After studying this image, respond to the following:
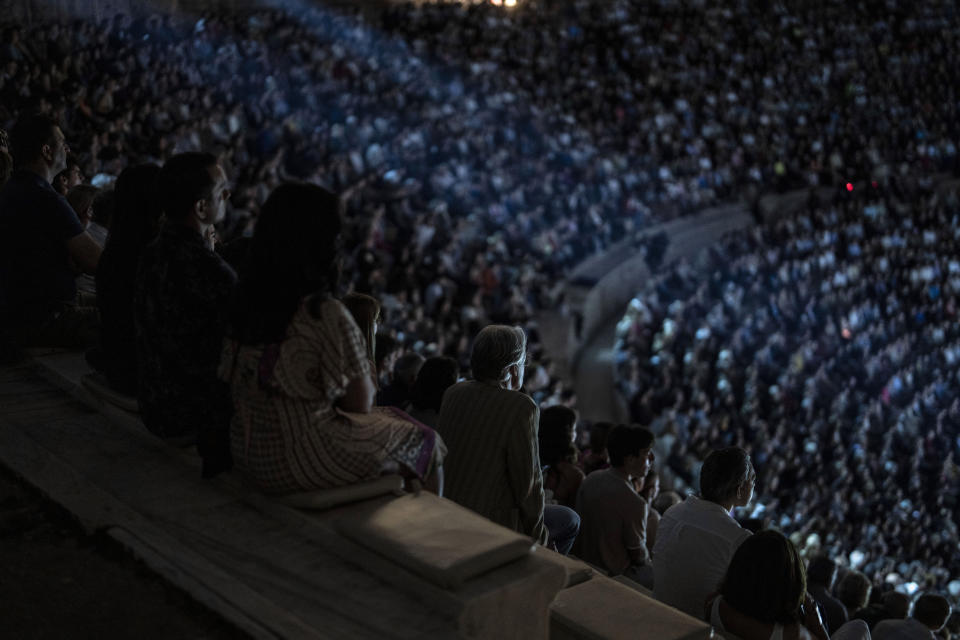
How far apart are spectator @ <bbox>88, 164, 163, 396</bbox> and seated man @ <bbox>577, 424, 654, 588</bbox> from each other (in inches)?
74.8

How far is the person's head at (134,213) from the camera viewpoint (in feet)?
12.5

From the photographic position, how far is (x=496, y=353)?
3.71 metres

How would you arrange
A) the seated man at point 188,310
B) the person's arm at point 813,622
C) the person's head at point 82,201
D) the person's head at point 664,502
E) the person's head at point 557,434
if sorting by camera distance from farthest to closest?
the person's head at point 664,502 < the person's head at point 82,201 < the person's head at point 557,434 < the person's arm at point 813,622 < the seated man at point 188,310

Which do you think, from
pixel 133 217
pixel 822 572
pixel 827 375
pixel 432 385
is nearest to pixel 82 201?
pixel 133 217

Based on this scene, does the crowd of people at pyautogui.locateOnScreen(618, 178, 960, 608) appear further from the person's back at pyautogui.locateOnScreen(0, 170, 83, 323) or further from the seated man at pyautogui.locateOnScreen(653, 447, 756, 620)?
the person's back at pyautogui.locateOnScreen(0, 170, 83, 323)

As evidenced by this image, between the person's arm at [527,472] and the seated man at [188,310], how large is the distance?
3.16 feet

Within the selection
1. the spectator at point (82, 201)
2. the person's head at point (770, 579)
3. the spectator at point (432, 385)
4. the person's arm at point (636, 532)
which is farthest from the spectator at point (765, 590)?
the spectator at point (82, 201)

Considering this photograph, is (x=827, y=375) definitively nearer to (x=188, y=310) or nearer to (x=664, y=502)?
(x=664, y=502)

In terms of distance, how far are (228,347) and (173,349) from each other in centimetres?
42

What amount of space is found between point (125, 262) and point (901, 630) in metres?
3.49

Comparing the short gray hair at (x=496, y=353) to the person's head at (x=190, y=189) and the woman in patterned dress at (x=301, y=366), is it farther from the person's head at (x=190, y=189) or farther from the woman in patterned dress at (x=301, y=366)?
the person's head at (x=190, y=189)

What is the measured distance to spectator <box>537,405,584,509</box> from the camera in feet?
15.6

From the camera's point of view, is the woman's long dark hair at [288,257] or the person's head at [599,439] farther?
the person's head at [599,439]

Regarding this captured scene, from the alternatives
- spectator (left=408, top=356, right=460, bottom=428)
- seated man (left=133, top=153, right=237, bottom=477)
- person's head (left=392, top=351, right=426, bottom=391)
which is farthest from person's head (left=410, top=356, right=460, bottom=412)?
seated man (left=133, top=153, right=237, bottom=477)
